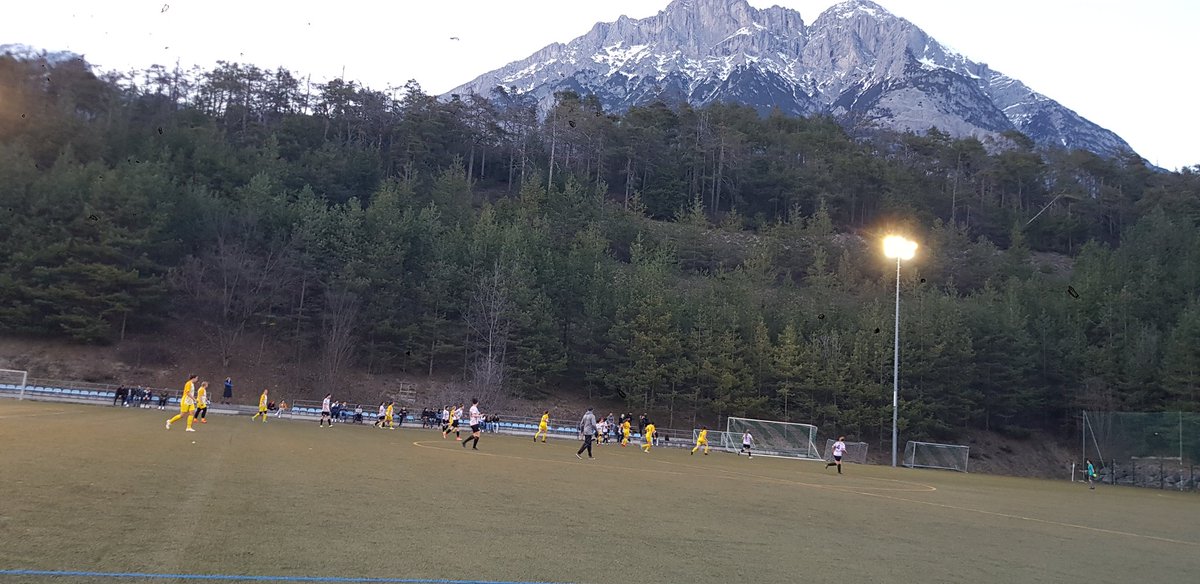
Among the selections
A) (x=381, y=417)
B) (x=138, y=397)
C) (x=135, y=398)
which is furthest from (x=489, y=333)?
(x=135, y=398)

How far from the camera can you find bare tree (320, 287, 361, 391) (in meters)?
54.8

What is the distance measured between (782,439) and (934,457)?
953cm

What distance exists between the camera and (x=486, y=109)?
93938 mm

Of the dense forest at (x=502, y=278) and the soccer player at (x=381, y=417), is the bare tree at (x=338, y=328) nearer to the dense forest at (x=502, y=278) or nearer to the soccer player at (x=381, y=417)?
the dense forest at (x=502, y=278)

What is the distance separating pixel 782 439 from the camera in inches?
1678

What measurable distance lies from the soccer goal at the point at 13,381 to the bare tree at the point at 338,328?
1963 cm

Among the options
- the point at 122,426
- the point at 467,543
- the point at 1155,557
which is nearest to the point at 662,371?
the point at 122,426

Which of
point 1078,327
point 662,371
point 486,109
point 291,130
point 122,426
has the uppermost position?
point 486,109

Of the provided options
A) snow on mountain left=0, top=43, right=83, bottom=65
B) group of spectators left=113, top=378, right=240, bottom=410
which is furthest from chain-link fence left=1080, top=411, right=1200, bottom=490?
snow on mountain left=0, top=43, right=83, bottom=65

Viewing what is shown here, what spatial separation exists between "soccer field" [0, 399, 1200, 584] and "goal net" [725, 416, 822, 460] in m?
23.6

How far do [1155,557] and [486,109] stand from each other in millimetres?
89768

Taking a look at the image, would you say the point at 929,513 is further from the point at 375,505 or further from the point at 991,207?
the point at 991,207

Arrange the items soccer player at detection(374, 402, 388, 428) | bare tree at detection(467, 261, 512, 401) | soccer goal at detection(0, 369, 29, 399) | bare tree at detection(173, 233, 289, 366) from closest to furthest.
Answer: soccer goal at detection(0, 369, 29, 399) → soccer player at detection(374, 402, 388, 428) → bare tree at detection(467, 261, 512, 401) → bare tree at detection(173, 233, 289, 366)

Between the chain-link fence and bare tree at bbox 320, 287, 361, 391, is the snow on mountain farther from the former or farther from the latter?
the chain-link fence
